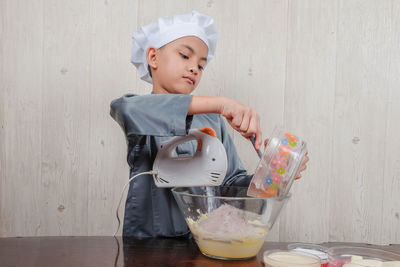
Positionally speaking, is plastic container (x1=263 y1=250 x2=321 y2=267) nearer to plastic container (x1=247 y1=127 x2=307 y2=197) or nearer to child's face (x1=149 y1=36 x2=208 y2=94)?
plastic container (x1=247 y1=127 x2=307 y2=197)

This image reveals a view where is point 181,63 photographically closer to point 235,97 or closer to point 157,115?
point 157,115

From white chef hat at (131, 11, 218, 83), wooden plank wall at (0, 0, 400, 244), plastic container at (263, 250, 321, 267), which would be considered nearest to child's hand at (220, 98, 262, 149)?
plastic container at (263, 250, 321, 267)

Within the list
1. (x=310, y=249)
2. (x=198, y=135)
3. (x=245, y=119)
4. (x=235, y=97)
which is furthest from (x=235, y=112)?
(x=235, y=97)

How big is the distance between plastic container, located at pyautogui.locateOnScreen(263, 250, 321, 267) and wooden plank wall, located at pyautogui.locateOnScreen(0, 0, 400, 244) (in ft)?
3.14

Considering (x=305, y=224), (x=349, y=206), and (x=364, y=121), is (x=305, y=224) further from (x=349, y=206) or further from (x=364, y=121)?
(x=364, y=121)

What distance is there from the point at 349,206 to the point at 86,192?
1.20 m

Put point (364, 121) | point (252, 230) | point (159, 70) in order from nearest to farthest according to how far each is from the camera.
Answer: point (252, 230) < point (159, 70) < point (364, 121)

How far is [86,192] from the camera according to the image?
1627mm

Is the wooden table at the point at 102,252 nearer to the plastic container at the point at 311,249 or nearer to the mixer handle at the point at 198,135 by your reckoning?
the plastic container at the point at 311,249

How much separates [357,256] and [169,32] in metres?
0.84

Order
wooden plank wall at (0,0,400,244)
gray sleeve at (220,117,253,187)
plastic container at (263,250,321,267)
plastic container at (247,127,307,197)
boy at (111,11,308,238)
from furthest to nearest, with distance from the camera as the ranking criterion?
wooden plank wall at (0,0,400,244)
gray sleeve at (220,117,253,187)
boy at (111,11,308,238)
plastic container at (247,127,307,197)
plastic container at (263,250,321,267)

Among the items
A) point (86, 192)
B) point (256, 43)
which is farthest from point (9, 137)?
point (256, 43)

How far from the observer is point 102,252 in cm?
75

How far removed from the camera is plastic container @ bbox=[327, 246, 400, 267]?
66 cm
